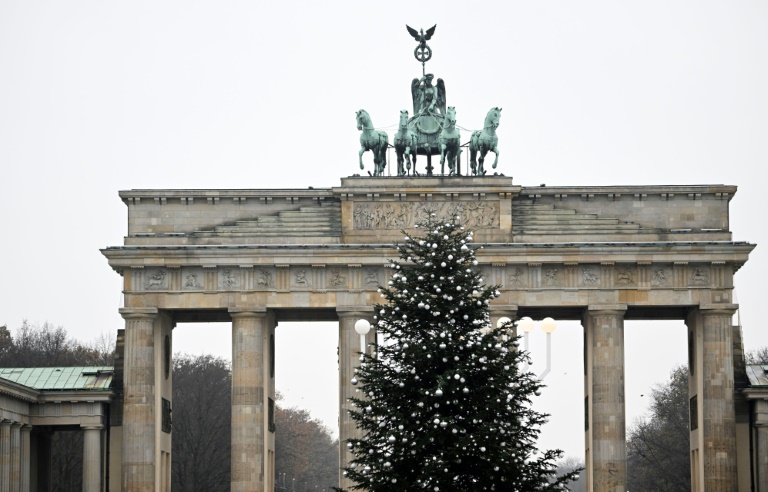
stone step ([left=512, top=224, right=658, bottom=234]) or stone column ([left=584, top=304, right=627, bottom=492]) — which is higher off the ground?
stone step ([left=512, top=224, right=658, bottom=234])

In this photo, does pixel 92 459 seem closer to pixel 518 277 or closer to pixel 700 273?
pixel 518 277

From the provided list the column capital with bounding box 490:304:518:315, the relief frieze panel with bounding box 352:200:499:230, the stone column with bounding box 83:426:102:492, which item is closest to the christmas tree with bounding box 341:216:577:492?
the column capital with bounding box 490:304:518:315

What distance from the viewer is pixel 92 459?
79250mm

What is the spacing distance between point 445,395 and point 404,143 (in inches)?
1391

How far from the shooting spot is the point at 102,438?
3155 inches

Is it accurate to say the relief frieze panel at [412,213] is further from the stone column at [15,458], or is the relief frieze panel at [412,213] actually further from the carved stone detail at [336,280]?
the stone column at [15,458]

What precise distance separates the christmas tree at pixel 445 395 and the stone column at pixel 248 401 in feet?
104

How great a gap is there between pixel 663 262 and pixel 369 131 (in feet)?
46.8

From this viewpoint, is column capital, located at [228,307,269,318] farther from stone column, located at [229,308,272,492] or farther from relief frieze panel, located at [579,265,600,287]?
relief frieze panel, located at [579,265,600,287]

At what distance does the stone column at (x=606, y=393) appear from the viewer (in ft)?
254

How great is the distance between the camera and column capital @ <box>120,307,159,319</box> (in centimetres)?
7858

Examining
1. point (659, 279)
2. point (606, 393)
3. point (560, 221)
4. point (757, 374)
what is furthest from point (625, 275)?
point (757, 374)

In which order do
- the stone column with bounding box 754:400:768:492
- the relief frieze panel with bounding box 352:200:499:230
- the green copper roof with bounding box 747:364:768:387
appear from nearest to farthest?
the stone column with bounding box 754:400:768:492, the relief frieze panel with bounding box 352:200:499:230, the green copper roof with bounding box 747:364:768:387

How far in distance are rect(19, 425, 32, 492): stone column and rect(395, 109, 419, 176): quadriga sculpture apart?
20.1 meters
